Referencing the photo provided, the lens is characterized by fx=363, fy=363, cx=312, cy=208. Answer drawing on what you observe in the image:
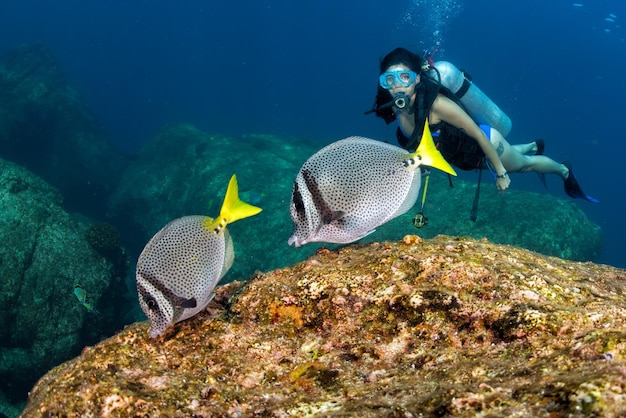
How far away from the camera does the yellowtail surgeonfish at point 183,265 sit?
172 cm

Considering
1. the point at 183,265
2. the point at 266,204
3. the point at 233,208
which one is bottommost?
the point at 266,204

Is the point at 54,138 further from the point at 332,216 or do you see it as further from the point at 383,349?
the point at 383,349

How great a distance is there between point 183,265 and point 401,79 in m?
3.02

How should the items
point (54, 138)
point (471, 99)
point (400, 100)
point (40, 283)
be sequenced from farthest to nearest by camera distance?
point (54, 138)
point (40, 283)
point (471, 99)
point (400, 100)

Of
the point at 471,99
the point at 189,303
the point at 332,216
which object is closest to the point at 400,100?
the point at 332,216

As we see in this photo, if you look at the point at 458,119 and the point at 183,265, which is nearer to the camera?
the point at 183,265

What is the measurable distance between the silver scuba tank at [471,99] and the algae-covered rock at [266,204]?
124 inches

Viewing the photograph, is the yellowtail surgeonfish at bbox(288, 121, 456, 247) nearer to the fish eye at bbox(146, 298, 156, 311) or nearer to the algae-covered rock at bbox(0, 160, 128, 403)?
the fish eye at bbox(146, 298, 156, 311)

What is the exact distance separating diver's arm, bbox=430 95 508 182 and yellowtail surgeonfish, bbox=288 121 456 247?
237 centimetres

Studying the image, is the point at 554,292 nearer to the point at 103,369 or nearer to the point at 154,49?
the point at 103,369

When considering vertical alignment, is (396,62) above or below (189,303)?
above

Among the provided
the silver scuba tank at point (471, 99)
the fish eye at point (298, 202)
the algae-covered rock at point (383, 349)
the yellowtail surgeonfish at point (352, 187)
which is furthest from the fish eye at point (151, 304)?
the silver scuba tank at point (471, 99)

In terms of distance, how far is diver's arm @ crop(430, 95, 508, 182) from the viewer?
4.01m

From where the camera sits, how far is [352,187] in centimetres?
186
